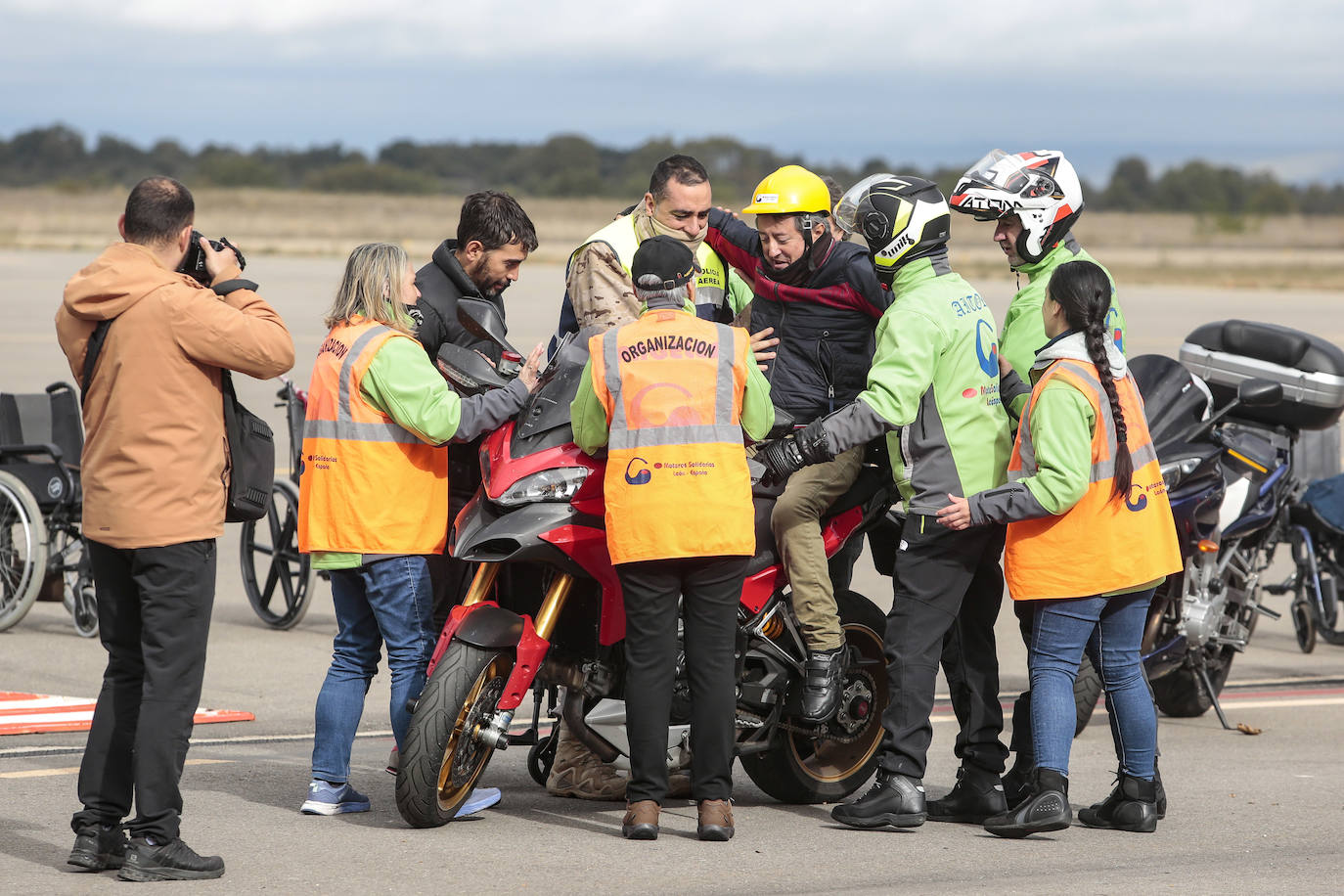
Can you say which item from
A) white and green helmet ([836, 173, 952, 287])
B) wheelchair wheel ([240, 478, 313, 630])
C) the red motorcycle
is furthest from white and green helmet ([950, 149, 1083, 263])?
wheelchair wheel ([240, 478, 313, 630])

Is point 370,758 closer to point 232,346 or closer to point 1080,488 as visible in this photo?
point 232,346

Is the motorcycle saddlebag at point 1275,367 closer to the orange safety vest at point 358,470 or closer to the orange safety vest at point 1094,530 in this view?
the orange safety vest at point 1094,530

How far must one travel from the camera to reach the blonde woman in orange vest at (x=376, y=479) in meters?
5.82

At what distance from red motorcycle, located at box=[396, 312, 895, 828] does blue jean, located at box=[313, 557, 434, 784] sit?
0.26 m

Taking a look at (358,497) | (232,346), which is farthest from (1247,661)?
(232,346)

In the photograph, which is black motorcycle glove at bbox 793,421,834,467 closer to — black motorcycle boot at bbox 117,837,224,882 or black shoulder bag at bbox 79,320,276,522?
black shoulder bag at bbox 79,320,276,522

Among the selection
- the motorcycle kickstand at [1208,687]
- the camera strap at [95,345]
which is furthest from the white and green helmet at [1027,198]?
the camera strap at [95,345]

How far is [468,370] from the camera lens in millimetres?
5996

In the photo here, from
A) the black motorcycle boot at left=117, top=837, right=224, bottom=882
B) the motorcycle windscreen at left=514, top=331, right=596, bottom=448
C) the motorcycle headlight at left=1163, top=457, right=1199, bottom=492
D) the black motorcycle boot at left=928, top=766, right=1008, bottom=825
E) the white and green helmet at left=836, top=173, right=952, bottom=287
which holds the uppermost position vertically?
the white and green helmet at left=836, top=173, right=952, bottom=287

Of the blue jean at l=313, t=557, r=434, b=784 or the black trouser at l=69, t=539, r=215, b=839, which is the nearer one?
the black trouser at l=69, t=539, r=215, b=839

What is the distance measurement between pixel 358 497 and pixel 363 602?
408 mm

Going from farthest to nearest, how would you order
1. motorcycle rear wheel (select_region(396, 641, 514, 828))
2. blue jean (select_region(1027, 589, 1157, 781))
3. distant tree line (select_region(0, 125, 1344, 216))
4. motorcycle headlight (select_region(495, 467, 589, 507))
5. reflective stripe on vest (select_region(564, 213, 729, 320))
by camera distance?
Answer: 1. distant tree line (select_region(0, 125, 1344, 216))
2. reflective stripe on vest (select_region(564, 213, 729, 320))
3. blue jean (select_region(1027, 589, 1157, 781))
4. motorcycle headlight (select_region(495, 467, 589, 507))
5. motorcycle rear wheel (select_region(396, 641, 514, 828))

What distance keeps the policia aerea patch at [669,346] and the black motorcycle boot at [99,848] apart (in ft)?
7.04

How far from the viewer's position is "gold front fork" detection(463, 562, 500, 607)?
225 inches
